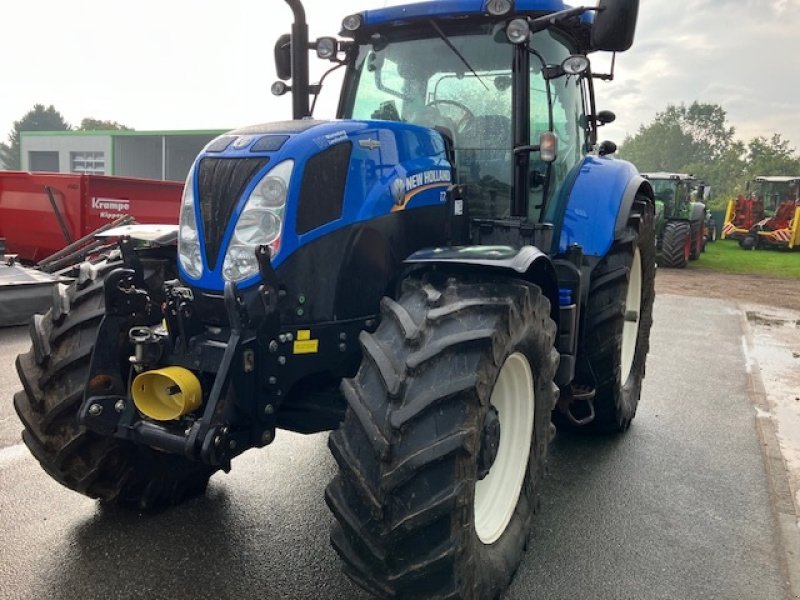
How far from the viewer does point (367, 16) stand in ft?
11.9

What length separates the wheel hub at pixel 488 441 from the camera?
2385mm

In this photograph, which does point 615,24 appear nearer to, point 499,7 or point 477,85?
point 499,7

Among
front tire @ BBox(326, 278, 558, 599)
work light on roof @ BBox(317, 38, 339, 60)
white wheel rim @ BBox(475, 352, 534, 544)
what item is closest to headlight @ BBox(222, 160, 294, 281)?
front tire @ BBox(326, 278, 558, 599)

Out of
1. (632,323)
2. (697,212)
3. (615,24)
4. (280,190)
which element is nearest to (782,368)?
(632,323)

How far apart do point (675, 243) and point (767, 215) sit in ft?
33.9

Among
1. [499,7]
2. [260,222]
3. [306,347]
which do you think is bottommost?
[306,347]

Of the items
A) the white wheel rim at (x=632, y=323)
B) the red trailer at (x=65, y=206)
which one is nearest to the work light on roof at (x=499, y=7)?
the white wheel rim at (x=632, y=323)

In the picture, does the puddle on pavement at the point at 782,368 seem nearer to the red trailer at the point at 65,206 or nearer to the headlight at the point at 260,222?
the headlight at the point at 260,222

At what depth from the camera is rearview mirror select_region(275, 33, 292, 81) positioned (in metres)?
3.84

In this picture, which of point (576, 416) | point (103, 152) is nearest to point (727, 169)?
point (103, 152)

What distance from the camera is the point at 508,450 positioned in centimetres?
286

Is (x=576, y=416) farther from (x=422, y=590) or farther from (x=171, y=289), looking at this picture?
(x=171, y=289)

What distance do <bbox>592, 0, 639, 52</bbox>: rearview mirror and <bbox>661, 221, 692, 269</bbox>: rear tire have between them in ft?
49.6

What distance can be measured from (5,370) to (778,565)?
5696mm
